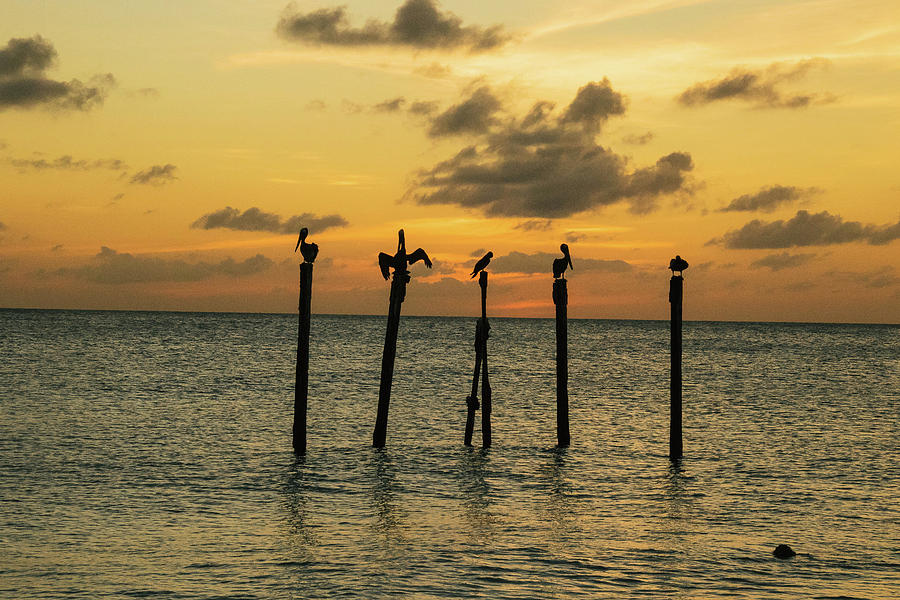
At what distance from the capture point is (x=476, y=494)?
20203 mm

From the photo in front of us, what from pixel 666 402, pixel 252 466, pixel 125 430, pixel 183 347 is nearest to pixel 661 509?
pixel 252 466

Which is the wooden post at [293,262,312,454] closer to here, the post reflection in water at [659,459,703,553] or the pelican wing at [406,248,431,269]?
the pelican wing at [406,248,431,269]

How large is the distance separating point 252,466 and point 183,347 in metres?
75.2

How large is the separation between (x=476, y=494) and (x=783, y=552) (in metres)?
6.97

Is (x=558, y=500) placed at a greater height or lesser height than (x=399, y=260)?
lesser

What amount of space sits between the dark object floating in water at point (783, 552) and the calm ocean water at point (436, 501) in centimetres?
28

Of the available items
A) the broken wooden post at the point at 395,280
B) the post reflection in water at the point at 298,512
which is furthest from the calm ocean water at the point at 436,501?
the broken wooden post at the point at 395,280

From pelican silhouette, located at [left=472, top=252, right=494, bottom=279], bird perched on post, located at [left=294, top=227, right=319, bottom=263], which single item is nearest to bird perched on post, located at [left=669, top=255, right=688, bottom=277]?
pelican silhouette, located at [left=472, top=252, right=494, bottom=279]

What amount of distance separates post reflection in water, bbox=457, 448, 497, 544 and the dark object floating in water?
461cm

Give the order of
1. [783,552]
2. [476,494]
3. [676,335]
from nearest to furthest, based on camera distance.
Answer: [783,552]
[476,494]
[676,335]

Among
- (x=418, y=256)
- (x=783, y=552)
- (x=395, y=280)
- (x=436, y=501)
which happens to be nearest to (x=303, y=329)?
(x=395, y=280)

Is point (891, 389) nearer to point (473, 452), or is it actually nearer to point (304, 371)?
point (473, 452)

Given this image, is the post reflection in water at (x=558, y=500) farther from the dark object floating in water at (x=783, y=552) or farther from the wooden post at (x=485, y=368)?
the dark object floating in water at (x=783, y=552)

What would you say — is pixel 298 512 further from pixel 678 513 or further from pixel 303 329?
pixel 678 513
